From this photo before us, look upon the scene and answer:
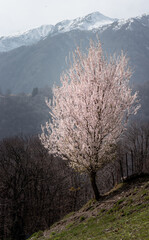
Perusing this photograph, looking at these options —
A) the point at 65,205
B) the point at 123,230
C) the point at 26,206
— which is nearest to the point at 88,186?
→ the point at 65,205

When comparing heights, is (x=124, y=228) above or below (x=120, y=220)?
above

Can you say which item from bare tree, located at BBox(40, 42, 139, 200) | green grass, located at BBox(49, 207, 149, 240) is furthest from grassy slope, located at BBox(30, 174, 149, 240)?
bare tree, located at BBox(40, 42, 139, 200)

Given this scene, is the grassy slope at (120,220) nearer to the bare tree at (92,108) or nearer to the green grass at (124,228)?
the green grass at (124,228)

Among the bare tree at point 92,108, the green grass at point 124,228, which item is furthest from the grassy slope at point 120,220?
the bare tree at point 92,108

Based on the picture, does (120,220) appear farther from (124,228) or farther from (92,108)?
(92,108)

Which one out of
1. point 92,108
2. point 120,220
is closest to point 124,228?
point 120,220

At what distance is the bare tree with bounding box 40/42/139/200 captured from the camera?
11.4m

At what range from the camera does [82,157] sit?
12.0m

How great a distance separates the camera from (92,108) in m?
11.3

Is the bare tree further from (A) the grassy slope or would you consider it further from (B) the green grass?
(B) the green grass

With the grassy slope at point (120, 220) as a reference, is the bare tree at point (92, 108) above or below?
above

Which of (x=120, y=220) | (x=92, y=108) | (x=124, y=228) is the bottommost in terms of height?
(x=120, y=220)

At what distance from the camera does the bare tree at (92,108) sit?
1139 cm

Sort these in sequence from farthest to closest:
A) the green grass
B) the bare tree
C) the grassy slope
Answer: the bare tree, the grassy slope, the green grass
